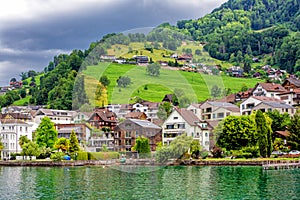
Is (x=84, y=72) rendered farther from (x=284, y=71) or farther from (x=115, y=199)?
(x=284, y=71)

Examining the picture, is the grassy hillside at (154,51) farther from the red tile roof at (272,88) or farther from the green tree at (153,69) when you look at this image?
the red tile roof at (272,88)

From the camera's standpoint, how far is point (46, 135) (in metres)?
54.9

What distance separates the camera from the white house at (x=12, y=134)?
58809mm

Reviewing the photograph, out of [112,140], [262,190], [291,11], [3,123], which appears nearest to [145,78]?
[112,140]

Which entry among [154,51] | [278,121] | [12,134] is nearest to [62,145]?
[12,134]

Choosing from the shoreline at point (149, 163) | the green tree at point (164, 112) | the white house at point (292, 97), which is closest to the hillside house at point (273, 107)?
the white house at point (292, 97)

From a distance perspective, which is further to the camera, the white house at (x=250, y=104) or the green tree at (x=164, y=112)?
the white house at (x=250, y=104)

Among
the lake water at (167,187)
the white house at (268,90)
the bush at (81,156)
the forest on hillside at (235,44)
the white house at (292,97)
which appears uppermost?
the forest on hillside at (235,44)

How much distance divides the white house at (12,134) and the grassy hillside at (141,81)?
44787 mm

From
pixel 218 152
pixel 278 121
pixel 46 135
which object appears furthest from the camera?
pixel 46 135

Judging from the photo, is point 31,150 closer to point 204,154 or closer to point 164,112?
point 204,154

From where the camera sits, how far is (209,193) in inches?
862

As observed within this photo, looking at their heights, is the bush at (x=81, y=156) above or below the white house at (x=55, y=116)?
below

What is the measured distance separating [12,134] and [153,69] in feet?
163
